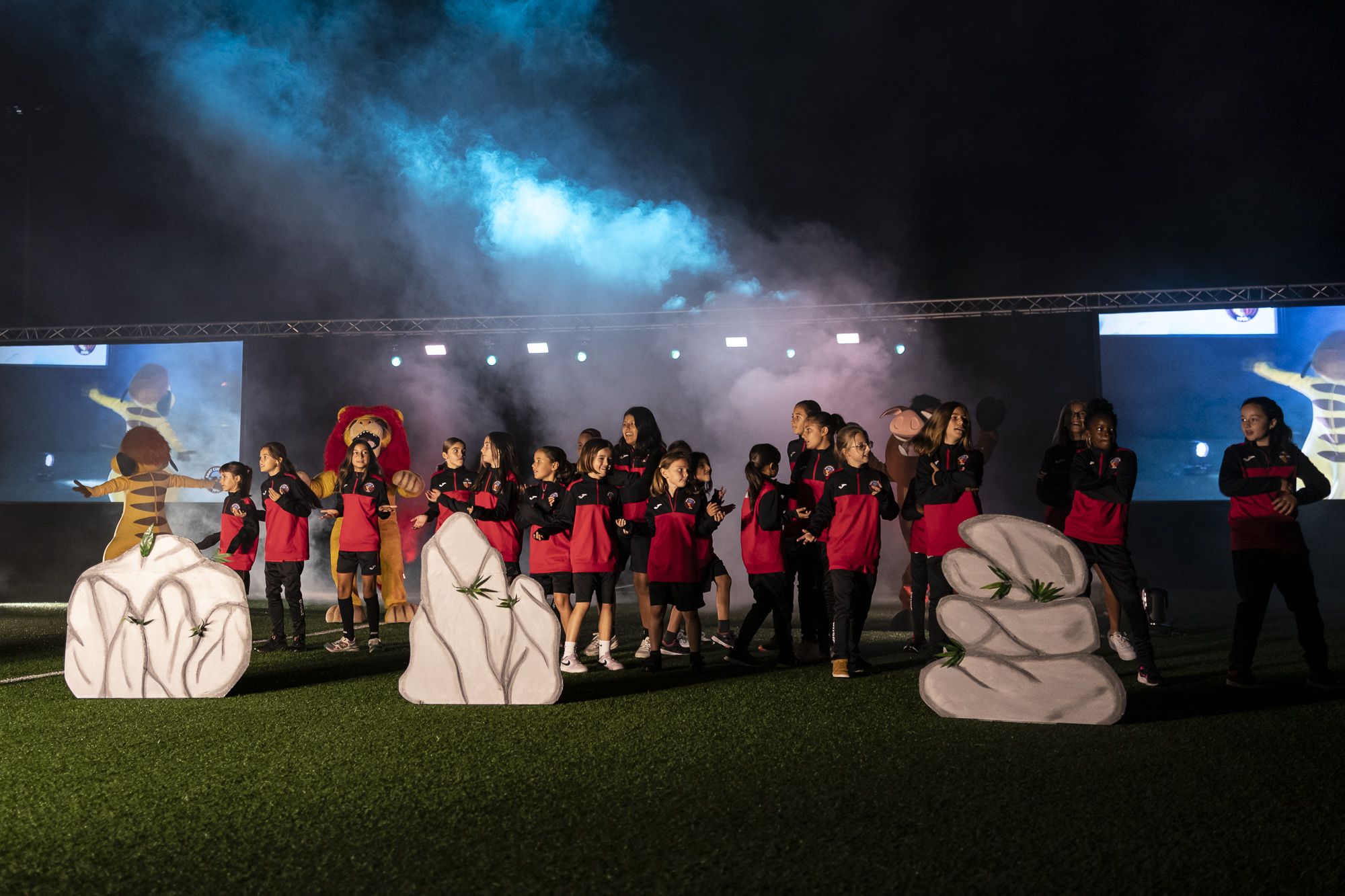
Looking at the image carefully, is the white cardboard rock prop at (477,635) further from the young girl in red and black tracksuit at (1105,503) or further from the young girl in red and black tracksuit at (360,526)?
the young girl in red and black tracksuit at (1105,503)

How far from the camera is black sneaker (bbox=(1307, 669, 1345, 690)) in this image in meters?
4.73

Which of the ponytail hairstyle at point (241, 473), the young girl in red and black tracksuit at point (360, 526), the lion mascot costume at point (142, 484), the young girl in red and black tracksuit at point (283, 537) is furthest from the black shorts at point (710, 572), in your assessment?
the lion mascot costume at point (142, 484)

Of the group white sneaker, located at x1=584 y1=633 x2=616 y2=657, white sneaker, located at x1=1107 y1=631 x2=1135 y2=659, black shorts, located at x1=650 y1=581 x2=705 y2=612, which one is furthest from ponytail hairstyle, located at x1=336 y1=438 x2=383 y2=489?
white sneaker, located at x1=1107 y1=631 x2=1135 y2=659

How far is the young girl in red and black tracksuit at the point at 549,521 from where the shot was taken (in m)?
6.20

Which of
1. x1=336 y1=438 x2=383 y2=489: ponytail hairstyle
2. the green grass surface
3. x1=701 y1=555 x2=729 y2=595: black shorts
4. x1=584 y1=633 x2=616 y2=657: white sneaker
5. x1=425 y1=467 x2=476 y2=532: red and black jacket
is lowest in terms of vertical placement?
x1=584 y1=633 x2=616 y2=657: white sneaker

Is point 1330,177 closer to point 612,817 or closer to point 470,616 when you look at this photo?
point 470,616

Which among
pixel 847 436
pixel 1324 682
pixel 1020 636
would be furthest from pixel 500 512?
pixel 1324 682

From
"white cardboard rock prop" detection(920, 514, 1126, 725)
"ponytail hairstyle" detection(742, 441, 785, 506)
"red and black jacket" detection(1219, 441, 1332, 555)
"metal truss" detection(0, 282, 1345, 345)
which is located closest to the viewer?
"white cardboard rock prop" detection(920, 514, 1126, 725)

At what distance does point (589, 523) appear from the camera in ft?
19.7

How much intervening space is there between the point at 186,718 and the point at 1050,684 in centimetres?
380

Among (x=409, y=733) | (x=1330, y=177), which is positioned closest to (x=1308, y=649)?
(x=409, y=733)

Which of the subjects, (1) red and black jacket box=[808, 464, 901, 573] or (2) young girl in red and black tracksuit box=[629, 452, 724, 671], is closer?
(1) red and black jacket box=[808, 464, 901, 573]

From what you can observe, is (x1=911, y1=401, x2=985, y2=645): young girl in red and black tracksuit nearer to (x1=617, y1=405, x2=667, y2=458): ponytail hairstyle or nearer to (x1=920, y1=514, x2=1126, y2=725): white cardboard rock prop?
(x1=920, y1=514, x2=1126, y2=725): white cardboard rock prop

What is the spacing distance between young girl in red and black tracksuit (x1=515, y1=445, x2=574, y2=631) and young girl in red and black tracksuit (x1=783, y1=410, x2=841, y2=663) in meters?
1.47
